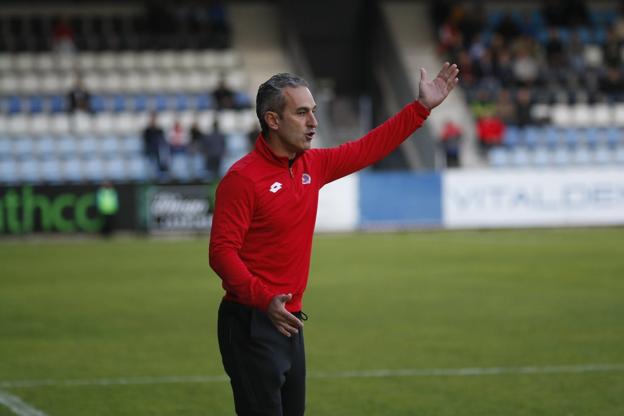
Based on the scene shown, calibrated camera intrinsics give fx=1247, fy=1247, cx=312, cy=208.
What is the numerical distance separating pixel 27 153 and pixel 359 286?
1798 centimetres

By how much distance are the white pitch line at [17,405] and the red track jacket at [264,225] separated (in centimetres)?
349

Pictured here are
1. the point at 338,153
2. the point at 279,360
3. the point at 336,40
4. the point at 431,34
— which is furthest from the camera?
the point at 336,40

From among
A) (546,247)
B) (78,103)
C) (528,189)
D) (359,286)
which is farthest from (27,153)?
(359,286)

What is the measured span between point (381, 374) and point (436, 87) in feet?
15.3

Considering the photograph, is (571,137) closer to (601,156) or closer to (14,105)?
(601,156)

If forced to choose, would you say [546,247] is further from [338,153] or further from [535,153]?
[338,153]

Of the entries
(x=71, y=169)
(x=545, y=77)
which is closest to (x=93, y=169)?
(x=71, y=169)

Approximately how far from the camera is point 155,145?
31453mm

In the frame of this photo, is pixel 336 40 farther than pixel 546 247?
Yes

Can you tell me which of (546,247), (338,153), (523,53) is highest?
(523,53)

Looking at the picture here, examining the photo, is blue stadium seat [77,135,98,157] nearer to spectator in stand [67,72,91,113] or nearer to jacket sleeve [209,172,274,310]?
spectator in stand [67,72,91,113]

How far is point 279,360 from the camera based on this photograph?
17.5ft

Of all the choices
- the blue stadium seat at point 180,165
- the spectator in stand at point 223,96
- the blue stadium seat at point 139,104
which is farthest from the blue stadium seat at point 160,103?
the blue stadium seat at point 180,165

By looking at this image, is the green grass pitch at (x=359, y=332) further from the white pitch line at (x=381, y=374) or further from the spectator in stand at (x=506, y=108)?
the spectator in stand at (x=506, y=108)
